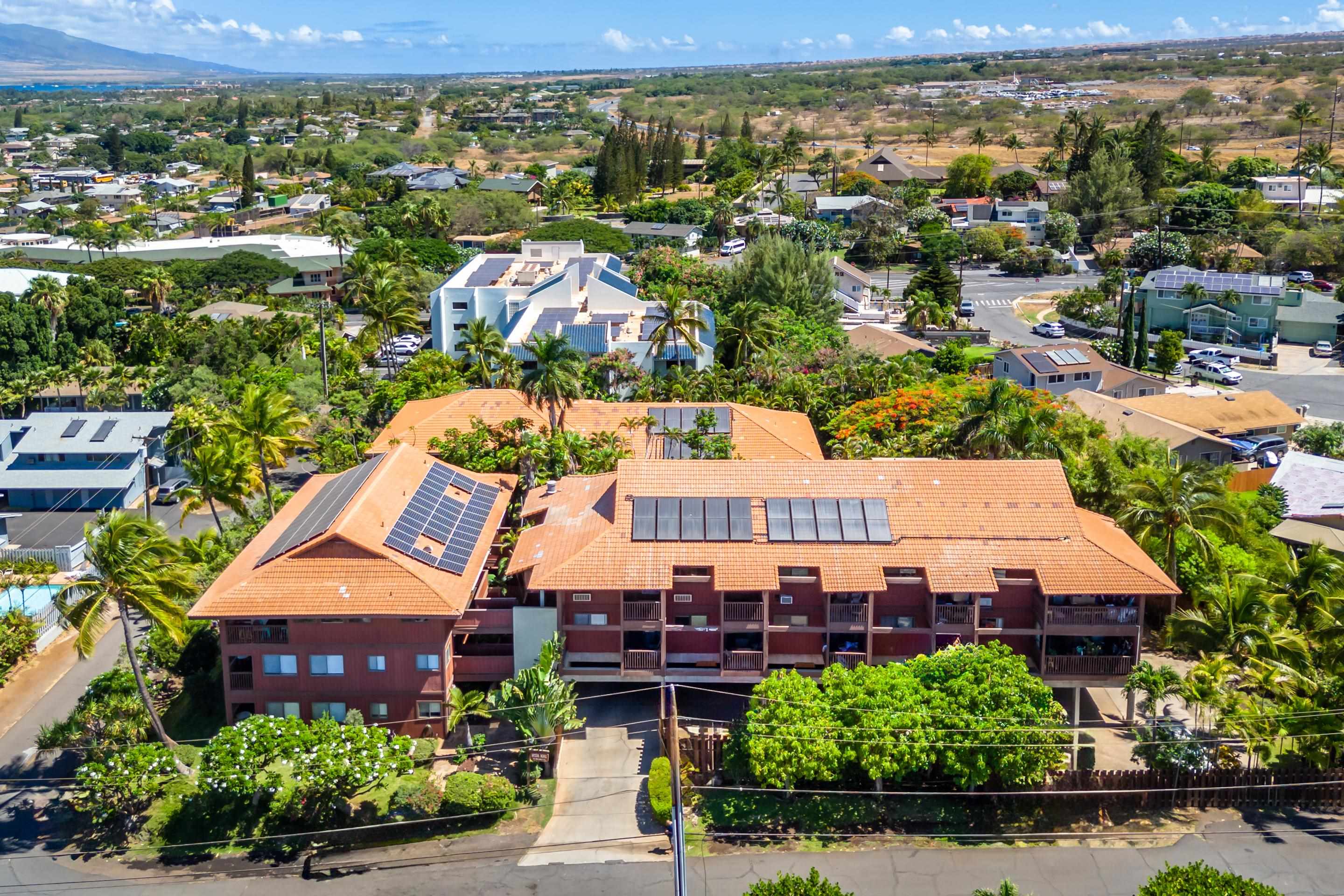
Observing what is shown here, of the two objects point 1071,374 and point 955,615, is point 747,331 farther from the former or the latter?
point 955,615

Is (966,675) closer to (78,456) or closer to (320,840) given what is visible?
(320,840)

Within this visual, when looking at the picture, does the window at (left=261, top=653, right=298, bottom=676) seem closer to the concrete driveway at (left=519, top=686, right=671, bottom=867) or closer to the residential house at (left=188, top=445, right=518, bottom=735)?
the residential house at (left=188, top=445, right=518, bottom=735)

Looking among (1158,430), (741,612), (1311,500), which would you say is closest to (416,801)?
(741,612)

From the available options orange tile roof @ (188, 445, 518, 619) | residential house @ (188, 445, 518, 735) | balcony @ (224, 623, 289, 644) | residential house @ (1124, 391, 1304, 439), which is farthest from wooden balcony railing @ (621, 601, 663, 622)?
residential house @ (1124, 391, 1304, 439)

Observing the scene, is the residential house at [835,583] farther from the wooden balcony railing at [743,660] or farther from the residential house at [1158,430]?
the residential house at [1158,430]

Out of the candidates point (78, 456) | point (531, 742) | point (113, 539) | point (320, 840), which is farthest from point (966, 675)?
point (78, 456)

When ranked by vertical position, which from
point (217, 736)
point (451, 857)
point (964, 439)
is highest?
point (964, 439)

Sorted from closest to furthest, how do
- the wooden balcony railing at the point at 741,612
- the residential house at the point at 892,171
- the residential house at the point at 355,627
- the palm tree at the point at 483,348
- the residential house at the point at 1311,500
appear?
the residential house at the point at 355,627 → the wooden balcony railing at the point at 741,612 → the residential house at the point at 1311,500 → the palm tree at the point at 483,348 → the residential house at the point at 892,171

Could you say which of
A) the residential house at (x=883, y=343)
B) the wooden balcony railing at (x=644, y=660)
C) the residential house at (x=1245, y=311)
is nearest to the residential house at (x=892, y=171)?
the residential house at (x=1245, y=311)
